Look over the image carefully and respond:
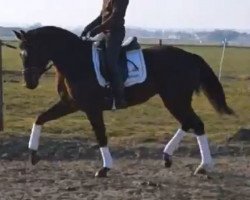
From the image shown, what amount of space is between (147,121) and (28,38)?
9.53 m

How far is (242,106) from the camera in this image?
884 inches

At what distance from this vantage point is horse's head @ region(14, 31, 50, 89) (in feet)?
29.0

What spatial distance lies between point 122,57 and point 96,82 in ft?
1.97

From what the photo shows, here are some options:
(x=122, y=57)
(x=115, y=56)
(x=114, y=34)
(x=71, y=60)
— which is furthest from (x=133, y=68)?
(x=71, y=60)

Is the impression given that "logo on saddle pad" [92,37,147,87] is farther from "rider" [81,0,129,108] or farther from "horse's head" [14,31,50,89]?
"horse's head" [14,31,50,89]

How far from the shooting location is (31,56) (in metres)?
8.89

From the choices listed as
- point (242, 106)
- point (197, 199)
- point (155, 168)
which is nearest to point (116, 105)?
point (155, 168)

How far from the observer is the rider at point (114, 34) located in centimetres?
899

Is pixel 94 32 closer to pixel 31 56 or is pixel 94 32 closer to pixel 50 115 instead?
pixel 31 56

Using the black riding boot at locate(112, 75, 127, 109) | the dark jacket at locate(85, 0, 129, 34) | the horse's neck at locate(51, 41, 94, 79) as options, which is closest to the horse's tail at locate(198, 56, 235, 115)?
the black riding boot at locate(112, 75, 127, 109)

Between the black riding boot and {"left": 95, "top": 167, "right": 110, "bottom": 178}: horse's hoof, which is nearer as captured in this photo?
{"left": 95, "top": 167, "right": 110, "bottom": 178}: horse's hoof

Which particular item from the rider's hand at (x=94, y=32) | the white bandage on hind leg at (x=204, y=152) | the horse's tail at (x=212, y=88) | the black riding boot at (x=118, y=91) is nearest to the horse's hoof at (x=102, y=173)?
the black riding boot at (x=118, y=91)

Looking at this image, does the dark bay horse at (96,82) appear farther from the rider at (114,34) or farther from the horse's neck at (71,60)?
the rider at (114,34)

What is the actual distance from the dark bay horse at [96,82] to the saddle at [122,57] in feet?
0.49
